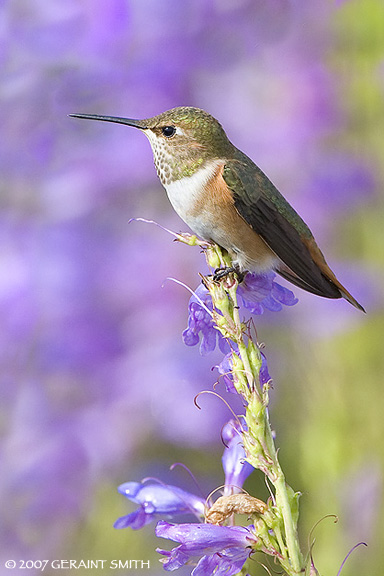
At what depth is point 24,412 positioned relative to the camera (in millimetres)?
1890

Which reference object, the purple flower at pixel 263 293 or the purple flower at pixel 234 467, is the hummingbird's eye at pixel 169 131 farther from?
the purple flower at pixel 234 467

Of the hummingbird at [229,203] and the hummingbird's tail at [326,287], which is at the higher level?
the hummingbird at [229,203]

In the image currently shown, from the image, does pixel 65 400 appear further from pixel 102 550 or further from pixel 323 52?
pixel 323 52

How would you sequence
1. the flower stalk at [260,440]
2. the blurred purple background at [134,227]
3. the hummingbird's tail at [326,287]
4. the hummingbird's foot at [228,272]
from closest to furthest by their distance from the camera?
the flower stalk at [260,440]
the hummingbird's foot at [228,272]
the hummingbird's tail at [326,287]
the blurred purple background at [134,227]

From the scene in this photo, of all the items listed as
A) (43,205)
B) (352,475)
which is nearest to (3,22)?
(43,205)

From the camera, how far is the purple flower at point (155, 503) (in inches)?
33.3

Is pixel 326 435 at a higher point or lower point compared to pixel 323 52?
lower

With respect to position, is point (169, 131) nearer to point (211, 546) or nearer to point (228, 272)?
point (228, 272)

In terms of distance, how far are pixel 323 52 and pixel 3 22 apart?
0.84 meters

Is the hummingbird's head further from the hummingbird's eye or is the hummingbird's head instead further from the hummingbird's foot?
the hummingbird's foot

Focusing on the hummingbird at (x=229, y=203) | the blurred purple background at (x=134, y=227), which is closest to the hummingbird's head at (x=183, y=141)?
the hummingbird at (x=229, y=203)

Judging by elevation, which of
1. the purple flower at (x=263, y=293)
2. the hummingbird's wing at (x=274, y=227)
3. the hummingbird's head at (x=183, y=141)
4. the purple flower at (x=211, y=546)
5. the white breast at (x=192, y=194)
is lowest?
the purple flower at (x=211, y=546)

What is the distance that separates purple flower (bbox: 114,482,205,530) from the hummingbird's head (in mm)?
349

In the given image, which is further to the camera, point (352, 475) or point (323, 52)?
point (323, 52)
